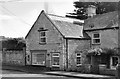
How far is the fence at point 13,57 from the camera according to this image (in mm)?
28611

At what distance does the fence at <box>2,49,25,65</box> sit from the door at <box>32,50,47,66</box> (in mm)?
2521

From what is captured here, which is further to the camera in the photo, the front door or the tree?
the tree

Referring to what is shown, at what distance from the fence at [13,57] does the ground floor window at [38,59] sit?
2504 mm

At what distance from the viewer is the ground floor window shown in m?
25.5

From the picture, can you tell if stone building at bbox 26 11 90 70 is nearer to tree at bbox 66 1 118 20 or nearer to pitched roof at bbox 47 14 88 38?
pitched roof at bbox 47 14 88 38

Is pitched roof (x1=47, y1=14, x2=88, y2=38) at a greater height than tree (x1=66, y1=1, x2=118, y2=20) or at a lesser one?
lesser

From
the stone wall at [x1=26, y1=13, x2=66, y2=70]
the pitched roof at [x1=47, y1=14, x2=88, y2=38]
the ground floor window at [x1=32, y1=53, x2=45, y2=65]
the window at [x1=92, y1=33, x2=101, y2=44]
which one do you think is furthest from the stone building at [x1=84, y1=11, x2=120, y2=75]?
the ground floor window at [x1=32, y1=53, x2=45, y2=65]

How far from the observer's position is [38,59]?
26.0 meters

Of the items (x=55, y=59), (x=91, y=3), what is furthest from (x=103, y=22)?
(x=91, y=3)

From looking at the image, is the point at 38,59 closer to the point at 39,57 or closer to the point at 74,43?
the point at 39,57

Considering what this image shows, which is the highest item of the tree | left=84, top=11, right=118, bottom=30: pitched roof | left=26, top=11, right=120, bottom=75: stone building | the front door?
the tree

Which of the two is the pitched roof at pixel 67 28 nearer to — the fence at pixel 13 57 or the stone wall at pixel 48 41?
the stone wall at pixel 48 41

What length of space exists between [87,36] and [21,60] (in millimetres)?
10170

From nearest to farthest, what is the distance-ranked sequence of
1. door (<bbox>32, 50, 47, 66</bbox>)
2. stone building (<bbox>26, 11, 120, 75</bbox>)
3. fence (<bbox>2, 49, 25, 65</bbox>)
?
stone building (<bbox>26, 11, 120, 75</bbox>) → door (<bbox>32, 50, 47, 66</bbox>) → fence (<bbox>2, 49, 25, 65</bbox>)
